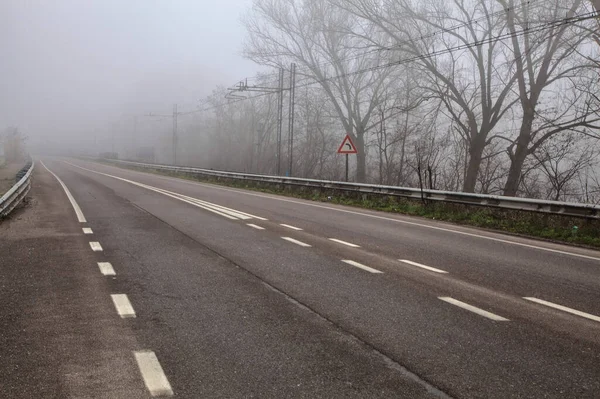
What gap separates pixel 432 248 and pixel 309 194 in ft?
47.8

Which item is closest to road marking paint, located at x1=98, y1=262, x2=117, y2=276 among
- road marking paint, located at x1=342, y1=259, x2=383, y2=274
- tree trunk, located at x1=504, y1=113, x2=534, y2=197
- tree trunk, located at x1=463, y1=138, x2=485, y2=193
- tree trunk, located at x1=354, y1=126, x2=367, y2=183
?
road marking paint, located at x1=342, y1=259, x2=383, y2=274

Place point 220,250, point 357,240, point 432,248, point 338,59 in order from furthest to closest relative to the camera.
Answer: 1. point 338,59
2. point 357,240
3. point 432,248
4. point 220,250

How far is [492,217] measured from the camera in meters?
14.3

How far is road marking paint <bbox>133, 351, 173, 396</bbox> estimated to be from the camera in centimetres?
332

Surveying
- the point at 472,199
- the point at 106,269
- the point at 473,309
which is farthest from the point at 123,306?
the point at 472,199

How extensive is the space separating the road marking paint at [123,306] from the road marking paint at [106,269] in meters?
1.17

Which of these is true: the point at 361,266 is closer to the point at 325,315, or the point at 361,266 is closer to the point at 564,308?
the point at 325,315

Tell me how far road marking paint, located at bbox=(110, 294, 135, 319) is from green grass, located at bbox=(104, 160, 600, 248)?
9731mm

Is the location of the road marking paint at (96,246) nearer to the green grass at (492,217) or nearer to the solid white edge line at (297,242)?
the solid white edge line at (297,242)

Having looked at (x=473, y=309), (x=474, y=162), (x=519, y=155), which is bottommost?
(x=473, y=309)

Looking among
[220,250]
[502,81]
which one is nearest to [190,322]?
[220,250]

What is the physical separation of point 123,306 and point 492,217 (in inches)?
460

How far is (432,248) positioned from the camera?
9.34m

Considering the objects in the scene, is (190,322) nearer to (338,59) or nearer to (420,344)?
(420,344)
